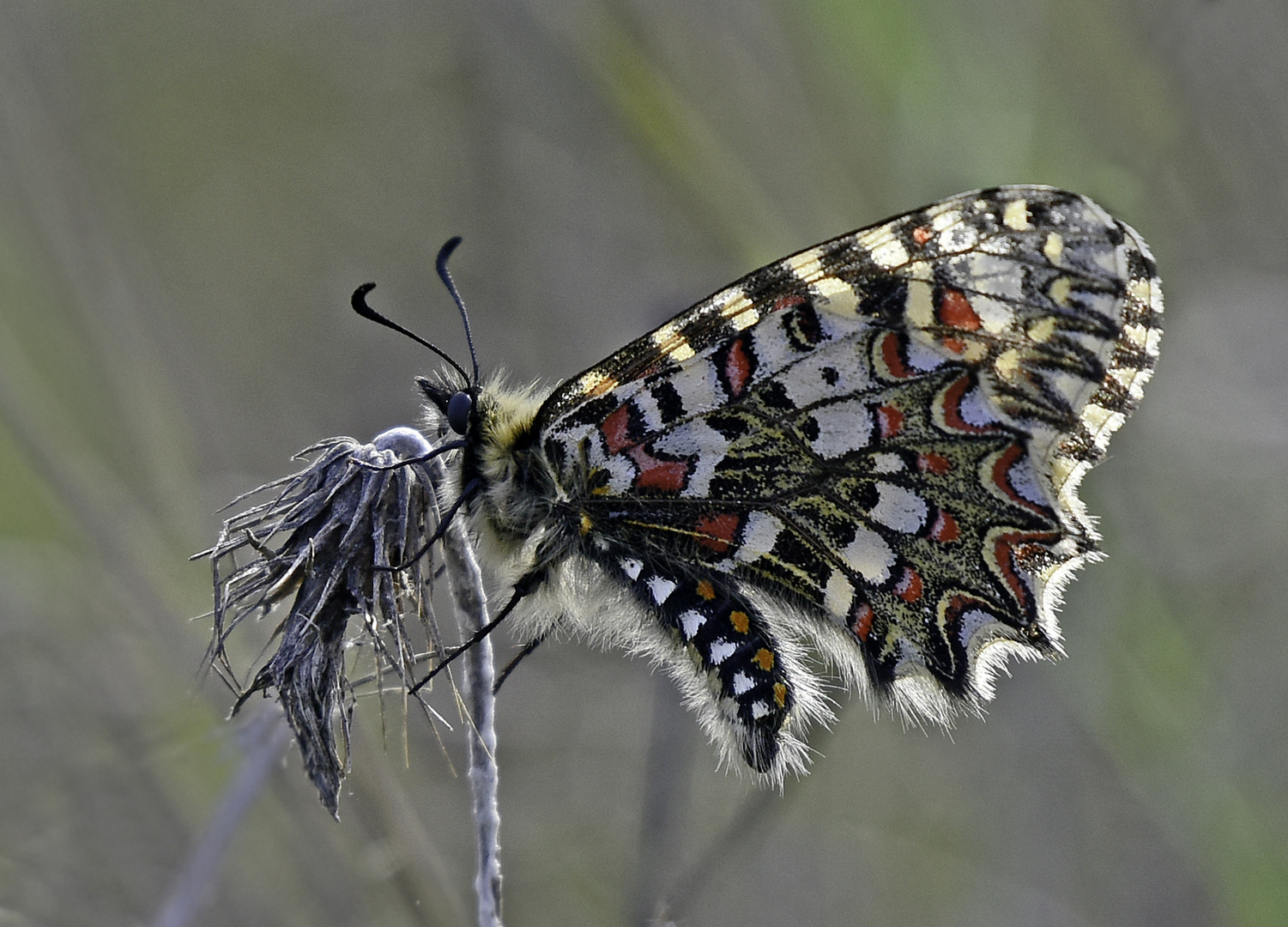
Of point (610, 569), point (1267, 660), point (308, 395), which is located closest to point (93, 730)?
point (610, 569)

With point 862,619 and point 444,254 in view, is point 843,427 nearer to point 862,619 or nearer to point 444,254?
point 862,619

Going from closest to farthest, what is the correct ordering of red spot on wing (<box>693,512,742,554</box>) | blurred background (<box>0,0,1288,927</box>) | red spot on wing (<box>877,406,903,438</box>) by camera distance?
1. red spot on wing (<box>877,406,903,438</box>)
2. red spot on wing (<box>693,512,742,554</box>)
3. blurred background (<box>0,0,1288,927</box>)

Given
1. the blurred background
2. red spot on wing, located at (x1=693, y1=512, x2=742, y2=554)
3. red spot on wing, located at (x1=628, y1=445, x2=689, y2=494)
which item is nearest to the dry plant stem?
the blurred background

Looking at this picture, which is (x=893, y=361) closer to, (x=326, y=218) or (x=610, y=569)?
(x=610, y=569)

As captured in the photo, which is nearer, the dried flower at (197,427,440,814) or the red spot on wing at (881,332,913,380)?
the dried flower at (197,427,440,814)

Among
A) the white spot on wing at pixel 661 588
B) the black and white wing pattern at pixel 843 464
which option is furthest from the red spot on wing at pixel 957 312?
the white spot on wing at pixel 661 588

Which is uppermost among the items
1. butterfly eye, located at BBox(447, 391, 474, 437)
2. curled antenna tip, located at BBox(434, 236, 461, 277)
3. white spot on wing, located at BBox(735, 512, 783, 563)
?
curled antenna tip, located at BBox(434, 236, 461, 277)

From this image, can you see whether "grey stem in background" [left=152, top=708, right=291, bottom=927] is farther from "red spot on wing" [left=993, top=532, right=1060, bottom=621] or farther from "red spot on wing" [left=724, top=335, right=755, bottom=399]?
"red spot on wing" [left=993, top=532, right=1060, bottom=621]

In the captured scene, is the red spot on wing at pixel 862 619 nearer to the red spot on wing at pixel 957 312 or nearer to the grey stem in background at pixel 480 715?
the red spot on wing at pixel 957 312
